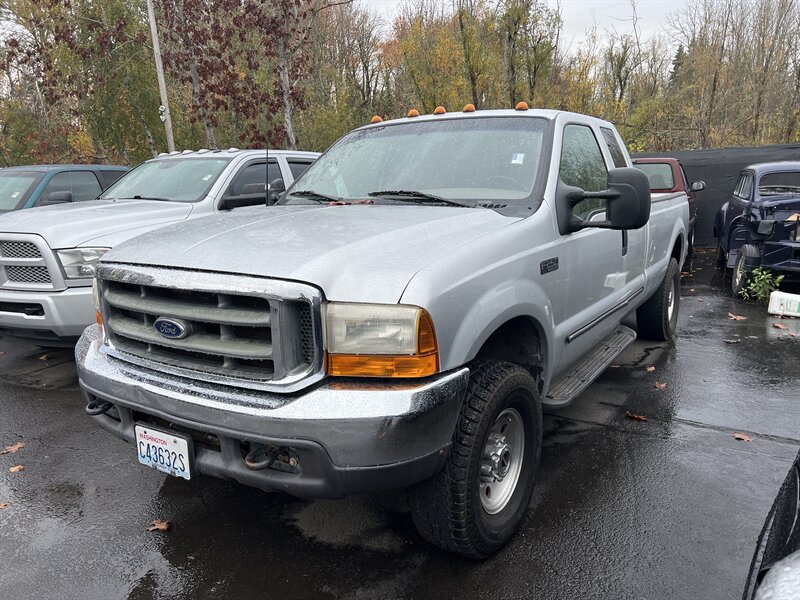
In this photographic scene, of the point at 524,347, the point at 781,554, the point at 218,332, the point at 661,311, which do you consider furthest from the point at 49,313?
the point at 661,311

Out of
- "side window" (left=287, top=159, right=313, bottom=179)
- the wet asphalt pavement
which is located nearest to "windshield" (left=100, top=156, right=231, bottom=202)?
"side window" (left=287, top=159, right=313, bottom=179)

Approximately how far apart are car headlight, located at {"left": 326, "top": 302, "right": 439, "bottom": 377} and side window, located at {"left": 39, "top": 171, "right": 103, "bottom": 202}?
725 centimetres

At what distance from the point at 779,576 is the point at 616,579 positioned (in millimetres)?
1468

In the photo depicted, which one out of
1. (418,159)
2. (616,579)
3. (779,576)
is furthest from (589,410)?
(779,576)

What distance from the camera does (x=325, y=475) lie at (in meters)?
2.12

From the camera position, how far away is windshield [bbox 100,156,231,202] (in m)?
6.16

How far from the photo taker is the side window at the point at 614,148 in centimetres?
442

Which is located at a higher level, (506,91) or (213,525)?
(506,91)

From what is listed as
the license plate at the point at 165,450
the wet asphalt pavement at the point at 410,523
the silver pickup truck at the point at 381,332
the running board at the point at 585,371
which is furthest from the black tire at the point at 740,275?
the license plate at the point at 165,450

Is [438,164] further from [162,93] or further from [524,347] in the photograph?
[162,93]

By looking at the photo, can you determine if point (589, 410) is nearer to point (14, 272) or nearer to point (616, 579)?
point (616, 579)

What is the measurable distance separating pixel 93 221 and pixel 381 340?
13.0 feet

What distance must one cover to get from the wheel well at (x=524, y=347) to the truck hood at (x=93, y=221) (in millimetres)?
3531

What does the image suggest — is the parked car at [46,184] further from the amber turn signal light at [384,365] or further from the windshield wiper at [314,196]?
the amber turn signal light at [384,365]
